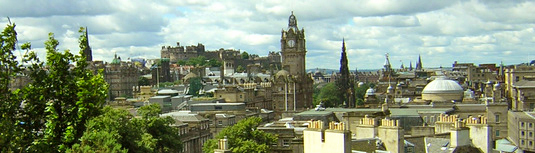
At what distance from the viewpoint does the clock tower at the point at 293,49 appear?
138m

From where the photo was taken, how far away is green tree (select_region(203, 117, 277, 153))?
4919 cm

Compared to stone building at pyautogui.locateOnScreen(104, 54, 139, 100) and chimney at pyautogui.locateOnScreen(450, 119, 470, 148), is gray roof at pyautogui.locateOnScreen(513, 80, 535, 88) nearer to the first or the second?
chimney at pyautogui.locateOnScreen(450, 119, 470, 148)

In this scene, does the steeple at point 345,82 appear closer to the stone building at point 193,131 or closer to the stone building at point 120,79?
the stone building at point 193,131

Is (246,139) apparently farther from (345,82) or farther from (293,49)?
(293,49)

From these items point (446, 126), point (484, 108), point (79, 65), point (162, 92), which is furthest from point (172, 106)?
point (79, 65)

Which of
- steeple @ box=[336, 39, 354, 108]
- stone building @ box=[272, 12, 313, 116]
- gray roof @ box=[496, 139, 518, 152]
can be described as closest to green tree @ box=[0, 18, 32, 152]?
gray roof @ box=[496, 139, 518, 152]

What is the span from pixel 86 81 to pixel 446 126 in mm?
20677

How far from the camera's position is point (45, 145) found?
2142 centimetres

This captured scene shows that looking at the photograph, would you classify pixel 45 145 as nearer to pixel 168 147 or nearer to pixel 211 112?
pixel 168 147

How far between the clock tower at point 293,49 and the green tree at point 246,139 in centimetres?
8359

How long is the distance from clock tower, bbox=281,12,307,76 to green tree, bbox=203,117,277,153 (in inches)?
3291

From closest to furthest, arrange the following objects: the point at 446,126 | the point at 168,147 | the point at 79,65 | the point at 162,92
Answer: the point at 79,65 < the point at 446,126 < the point at 168,147 < the point at 162,92

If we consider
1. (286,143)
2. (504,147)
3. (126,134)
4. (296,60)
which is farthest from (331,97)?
(126,134)

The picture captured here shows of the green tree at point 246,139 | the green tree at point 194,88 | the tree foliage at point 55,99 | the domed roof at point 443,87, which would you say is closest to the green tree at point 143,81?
the green tree at point 194,88
